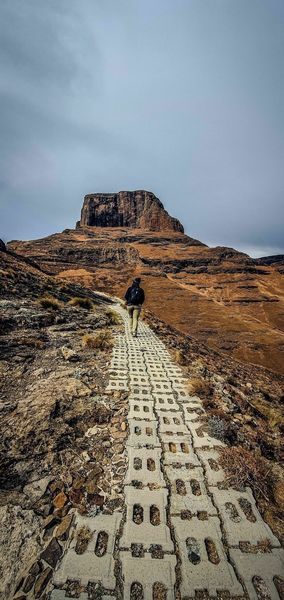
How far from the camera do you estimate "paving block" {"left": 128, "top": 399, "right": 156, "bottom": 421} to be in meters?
4.23

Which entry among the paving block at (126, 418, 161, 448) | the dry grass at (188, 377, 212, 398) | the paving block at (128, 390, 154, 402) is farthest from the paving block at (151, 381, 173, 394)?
the paving block at (126, 418, 161, 448)

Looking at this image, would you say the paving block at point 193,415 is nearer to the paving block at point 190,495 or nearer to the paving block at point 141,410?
the paving block at point 141,410

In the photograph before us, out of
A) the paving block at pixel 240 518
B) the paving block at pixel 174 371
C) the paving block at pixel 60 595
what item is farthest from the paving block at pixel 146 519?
the paving block at pixel 174 371

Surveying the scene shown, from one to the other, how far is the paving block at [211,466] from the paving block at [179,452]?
89 millimetres

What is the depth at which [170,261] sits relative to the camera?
67812 mm

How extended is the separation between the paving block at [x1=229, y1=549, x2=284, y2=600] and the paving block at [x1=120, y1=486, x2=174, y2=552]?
555 millimetres

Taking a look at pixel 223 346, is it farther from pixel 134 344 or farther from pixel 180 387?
pixel 180 387

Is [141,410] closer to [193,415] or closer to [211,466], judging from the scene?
[193,415]

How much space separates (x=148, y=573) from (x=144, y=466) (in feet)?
3.57

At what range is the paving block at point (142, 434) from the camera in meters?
3.62

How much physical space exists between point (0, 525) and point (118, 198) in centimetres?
12654

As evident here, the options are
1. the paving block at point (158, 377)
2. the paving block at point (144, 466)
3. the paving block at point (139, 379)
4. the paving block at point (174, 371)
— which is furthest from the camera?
the paving block at point (174, 371)

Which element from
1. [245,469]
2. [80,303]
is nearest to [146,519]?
[245,469]

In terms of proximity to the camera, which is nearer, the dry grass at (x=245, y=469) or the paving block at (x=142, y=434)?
the dry grass at (x=245, y=469)
